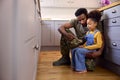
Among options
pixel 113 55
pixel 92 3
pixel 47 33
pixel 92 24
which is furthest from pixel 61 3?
pixel 113 55

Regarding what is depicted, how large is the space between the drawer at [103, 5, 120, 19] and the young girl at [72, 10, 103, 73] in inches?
4.0

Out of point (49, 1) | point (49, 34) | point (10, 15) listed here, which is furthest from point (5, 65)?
point (49, 1)

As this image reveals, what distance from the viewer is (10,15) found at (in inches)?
21.3

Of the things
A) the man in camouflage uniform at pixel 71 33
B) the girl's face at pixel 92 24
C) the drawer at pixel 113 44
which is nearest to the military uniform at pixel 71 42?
the man in camouflage uniform at pixel 71 33

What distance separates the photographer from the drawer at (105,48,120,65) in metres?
2.17

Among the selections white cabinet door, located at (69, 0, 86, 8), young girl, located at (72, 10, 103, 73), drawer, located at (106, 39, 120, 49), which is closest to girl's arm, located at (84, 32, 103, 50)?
young girl, located at (72, 10, 103, 73)

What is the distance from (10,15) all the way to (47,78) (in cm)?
158

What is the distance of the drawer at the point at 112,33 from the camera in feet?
7.11

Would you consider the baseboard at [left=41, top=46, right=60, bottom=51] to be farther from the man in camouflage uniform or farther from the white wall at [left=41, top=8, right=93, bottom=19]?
the man in camouflage uniform

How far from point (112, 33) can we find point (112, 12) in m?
0.26

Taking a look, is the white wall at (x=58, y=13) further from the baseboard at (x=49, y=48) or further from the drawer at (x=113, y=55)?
the drawer at (x=113, y=55)

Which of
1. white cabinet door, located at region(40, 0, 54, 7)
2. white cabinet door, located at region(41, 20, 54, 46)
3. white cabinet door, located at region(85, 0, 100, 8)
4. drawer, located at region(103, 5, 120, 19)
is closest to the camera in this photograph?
drawer, located at region(103, 5, 120, 19)

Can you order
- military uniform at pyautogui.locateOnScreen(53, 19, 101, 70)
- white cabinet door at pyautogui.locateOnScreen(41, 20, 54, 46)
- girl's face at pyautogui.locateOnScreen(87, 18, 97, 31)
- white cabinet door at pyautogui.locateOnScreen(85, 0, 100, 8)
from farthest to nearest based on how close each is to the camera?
white cabinet door at pyautogui.locateOnScreen(85, 0, 100, 8) → white cabinet door at pyautogui.locateOnScreen(41, 20, 54, 46) → military uniform at pyautogui.locateOnScreen(53, 19, 101, 70) → girl's face at pyautogui.locateOnScreen(87, 18, 97, 31)

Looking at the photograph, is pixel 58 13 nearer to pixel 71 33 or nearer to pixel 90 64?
pixel 71 33
